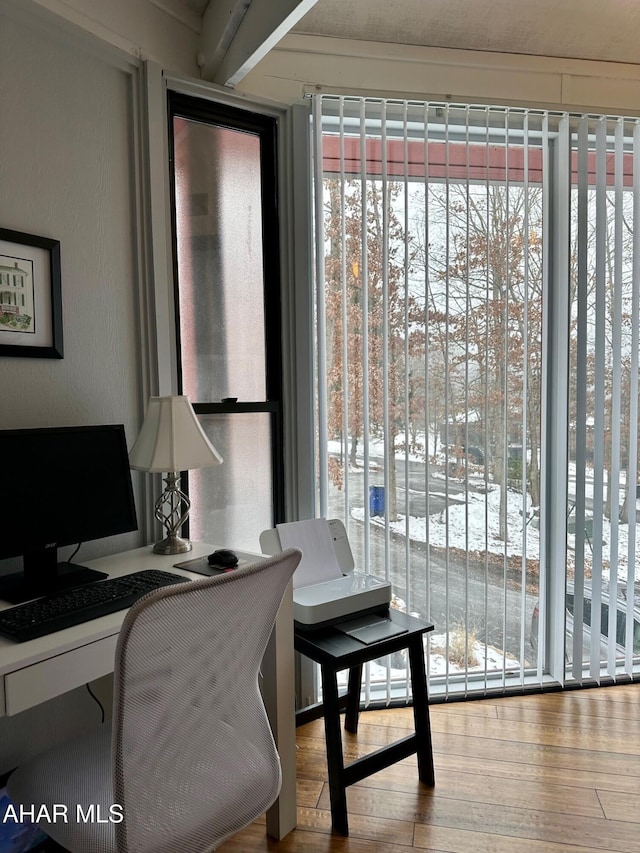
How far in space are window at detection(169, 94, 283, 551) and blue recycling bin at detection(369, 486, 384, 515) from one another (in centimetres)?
38

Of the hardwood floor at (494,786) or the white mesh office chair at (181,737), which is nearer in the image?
the white mesh office chair at (181,737)

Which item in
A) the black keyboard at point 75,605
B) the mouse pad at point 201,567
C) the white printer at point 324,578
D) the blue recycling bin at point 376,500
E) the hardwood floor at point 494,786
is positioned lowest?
the hardwood floor at point 494,786

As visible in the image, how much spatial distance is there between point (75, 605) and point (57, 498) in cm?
34

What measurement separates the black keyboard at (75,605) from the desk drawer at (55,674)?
8 centimetres

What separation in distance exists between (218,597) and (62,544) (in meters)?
0.74

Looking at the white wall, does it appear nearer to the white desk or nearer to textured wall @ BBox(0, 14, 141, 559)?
textured wall @ BBox(0, 14, 141, 559)

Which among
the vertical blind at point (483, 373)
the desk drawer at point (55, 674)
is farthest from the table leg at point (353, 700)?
the desk drawer at point (55, 674)

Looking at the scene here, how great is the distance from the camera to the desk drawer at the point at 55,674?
47.0 inches

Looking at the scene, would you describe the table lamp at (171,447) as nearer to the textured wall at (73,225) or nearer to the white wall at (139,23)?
the textured wall at (73,225)

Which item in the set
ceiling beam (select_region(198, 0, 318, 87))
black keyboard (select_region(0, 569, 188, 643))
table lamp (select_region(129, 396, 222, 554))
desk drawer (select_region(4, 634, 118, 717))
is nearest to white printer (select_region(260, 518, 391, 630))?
table lamp (select_region(129, 396, 222, 554))

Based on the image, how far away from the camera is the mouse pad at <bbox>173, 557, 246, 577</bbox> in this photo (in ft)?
5.84

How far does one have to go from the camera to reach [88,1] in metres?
1.86

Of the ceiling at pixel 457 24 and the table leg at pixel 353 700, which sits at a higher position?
the ceiling at pixel 457 24

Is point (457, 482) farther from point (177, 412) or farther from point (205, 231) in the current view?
point (205, 231)
